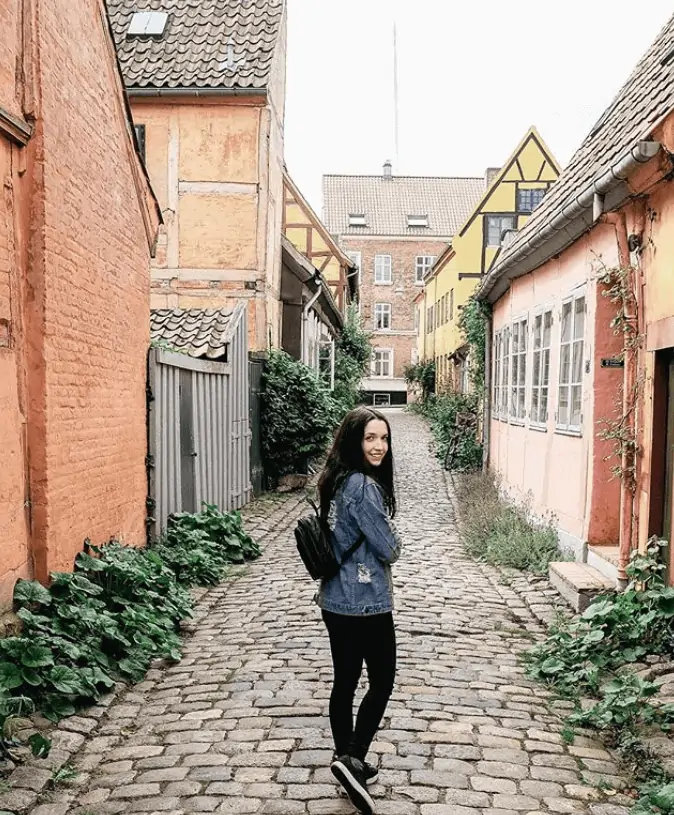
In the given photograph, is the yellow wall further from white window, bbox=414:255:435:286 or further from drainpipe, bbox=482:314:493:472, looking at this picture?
white window, bbox=414:255:435:286

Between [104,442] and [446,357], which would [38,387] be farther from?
[446,357]

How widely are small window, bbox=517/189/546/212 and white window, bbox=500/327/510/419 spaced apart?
15386 mm

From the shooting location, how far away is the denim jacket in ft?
12.0

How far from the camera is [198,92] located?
1395cm

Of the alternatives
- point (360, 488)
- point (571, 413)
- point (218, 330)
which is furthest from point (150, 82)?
point (360, 488)

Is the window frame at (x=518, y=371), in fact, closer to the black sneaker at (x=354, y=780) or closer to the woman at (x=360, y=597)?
the woman at (x=360, y=597)

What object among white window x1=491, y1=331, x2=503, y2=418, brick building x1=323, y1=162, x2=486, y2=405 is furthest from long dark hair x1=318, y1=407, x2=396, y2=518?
brick building x1=323, y1=162, x2=486, y2=405

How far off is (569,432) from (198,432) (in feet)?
13.4

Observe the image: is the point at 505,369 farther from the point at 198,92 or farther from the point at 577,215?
the point at 198,92

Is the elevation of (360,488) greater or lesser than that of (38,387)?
lesser

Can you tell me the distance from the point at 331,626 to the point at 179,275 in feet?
37.6

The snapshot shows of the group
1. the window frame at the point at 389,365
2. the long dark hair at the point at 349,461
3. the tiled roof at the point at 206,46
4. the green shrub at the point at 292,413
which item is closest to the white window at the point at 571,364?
the long dark hair at the point at 349,461

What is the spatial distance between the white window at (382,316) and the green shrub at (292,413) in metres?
39.2

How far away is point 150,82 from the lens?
1404 centimetres
